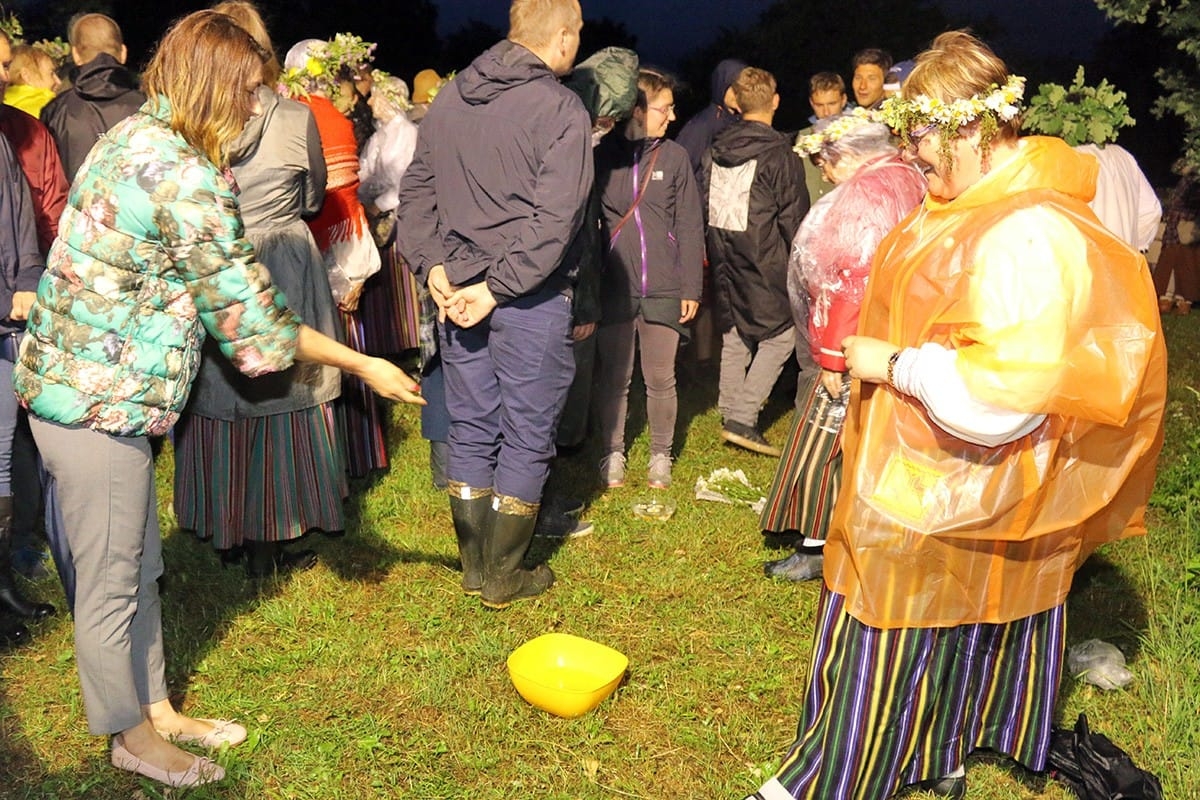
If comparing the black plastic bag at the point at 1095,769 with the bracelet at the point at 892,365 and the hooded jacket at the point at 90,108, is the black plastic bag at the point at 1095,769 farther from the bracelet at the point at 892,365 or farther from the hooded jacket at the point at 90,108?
the hooded jacket at the point at 90,108

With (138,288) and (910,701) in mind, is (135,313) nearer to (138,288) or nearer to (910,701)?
(138,288)

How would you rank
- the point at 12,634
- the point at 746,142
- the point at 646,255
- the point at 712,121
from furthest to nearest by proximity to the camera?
the point at 712,121 → the point at 746,142 → the point at 646,255 → the point at 12,634

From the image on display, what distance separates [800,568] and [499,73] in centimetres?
218

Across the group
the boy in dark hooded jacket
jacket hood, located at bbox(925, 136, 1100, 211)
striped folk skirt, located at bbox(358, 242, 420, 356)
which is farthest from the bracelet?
striped folk skirt, located at bbox(358, 242, 420, 356)

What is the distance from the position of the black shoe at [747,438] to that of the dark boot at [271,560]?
94.4 inches

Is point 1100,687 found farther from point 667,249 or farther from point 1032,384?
point 667,249

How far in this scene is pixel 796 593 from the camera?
4148 millimetres

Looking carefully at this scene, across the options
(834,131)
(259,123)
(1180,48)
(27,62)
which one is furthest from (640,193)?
(1180,48)

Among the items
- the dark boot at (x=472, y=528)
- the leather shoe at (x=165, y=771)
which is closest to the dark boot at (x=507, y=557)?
the dark boot at (x=472, y=528)

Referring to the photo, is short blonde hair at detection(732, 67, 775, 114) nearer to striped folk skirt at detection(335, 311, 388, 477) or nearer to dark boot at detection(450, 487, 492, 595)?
striped folk skirt at detection(335, 311, 388, 477)

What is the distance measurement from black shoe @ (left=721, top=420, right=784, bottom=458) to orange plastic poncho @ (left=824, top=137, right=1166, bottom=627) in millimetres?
3049

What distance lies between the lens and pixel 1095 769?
2910 millimetres

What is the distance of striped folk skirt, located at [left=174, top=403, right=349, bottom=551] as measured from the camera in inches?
158

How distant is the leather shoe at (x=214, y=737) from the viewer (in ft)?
10.3
